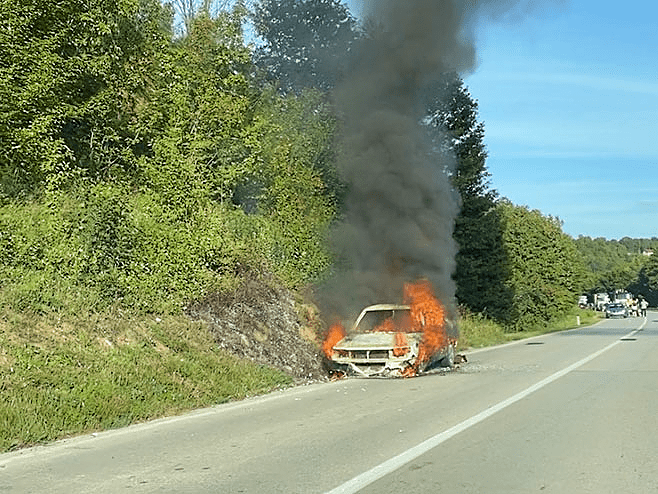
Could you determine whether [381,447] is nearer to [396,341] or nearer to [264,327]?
[396,341]

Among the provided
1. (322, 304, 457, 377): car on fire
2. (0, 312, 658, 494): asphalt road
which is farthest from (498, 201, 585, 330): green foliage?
(0, 312, 658, 494): asphalt road

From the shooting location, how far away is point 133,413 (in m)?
10.8

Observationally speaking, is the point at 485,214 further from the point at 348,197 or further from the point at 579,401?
the point at 579,401

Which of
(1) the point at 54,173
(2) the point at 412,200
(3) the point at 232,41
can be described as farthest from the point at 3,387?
(3) the point at 232,41

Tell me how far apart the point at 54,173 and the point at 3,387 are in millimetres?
7570

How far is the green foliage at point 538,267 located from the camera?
45.2 metres

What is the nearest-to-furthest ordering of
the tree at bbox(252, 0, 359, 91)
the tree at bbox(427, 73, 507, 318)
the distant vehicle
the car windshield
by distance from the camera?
the car windshield
the tree at bbox(427, 73, 507, 318)
the tree at bbox(252, 0, 359, 91)
the distant vehicle

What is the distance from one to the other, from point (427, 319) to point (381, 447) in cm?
871

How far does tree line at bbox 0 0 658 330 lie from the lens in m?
14.9

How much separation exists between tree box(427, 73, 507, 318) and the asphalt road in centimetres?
1901

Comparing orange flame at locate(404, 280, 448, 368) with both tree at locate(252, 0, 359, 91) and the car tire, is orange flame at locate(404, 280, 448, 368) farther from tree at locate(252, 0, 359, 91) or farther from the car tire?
tree at locate(252, 0, 359, 91)

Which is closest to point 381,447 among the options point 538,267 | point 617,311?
point 538,267

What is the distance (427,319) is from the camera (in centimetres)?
1694

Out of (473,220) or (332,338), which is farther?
(473,220)
